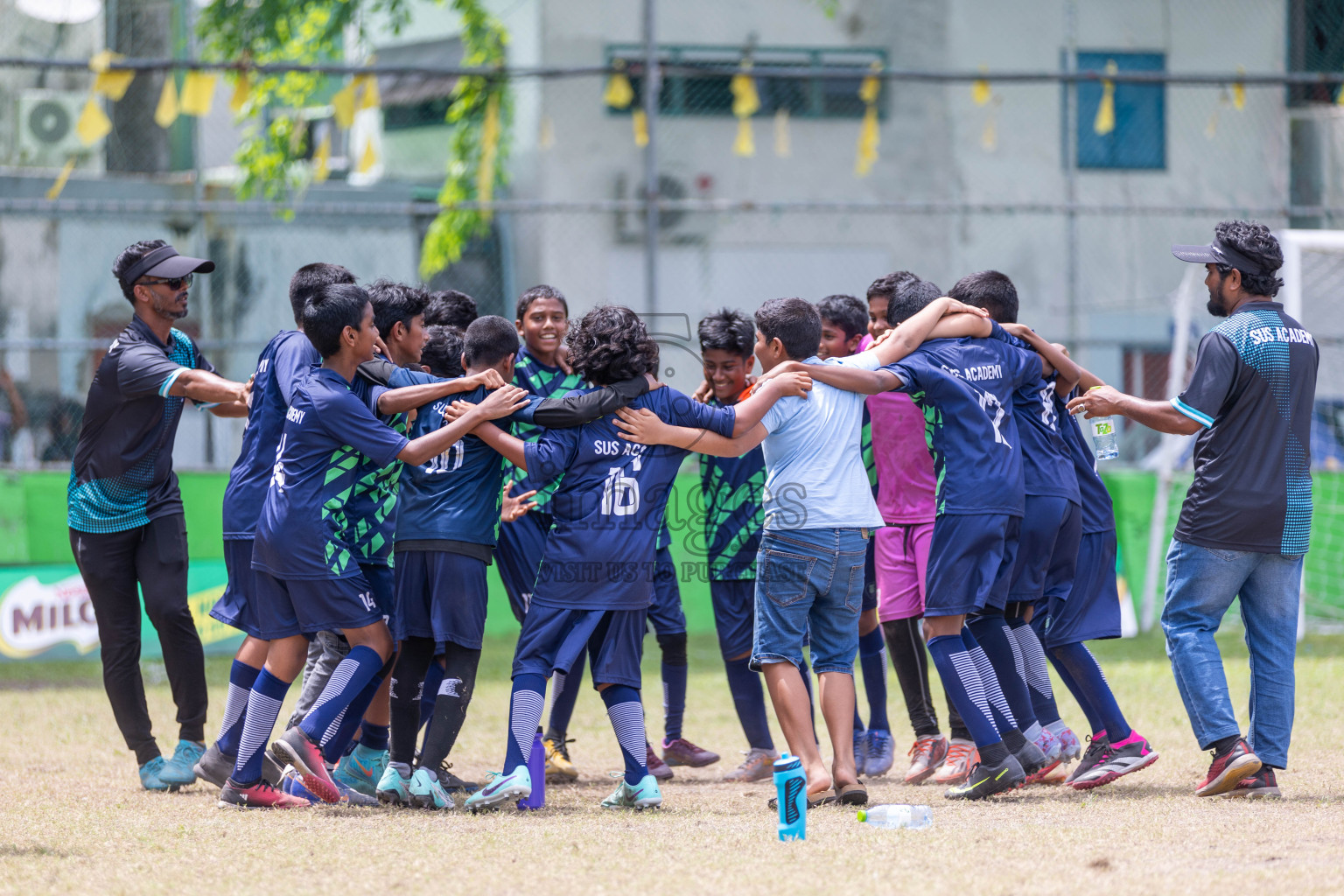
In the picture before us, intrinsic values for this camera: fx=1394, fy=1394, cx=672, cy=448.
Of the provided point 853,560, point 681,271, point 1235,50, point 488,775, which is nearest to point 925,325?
point 853,560

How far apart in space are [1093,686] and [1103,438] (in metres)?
1.00

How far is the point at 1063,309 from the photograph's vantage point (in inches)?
603

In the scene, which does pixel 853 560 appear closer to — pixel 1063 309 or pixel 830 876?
pixel 830 876

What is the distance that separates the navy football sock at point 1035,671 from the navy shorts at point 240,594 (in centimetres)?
313

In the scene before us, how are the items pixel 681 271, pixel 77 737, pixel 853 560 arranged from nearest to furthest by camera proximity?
pixel 853 560
pixel 77 737
pixel 681 271

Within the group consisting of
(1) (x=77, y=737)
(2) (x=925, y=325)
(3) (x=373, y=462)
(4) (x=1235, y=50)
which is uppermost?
(4) (x=1235, y=50)

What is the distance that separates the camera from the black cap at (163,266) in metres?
5.80

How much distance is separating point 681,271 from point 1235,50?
23.0ft

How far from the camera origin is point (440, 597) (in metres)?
5.16

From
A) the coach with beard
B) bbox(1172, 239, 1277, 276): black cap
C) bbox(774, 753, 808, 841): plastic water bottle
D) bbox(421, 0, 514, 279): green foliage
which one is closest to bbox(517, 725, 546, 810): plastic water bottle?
bbox(774, 753, 808, 841): plastic water bottle

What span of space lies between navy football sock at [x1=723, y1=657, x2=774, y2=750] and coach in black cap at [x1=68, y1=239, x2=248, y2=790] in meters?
2.28

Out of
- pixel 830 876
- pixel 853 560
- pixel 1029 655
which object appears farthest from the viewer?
pixel 1029 655

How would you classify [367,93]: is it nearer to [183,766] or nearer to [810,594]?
[183,766]

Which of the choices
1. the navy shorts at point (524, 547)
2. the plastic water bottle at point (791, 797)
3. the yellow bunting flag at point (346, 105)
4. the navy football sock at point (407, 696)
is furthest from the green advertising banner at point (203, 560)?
the plastic water bottle at point (791, 797)
